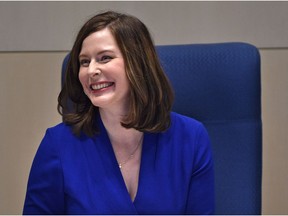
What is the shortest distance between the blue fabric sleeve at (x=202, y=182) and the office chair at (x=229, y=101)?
10 cm

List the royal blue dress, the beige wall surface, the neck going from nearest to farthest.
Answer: the royal blue dress, the neck, the beige wall surface

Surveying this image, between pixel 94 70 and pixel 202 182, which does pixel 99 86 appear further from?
Answer: pixel 202 182

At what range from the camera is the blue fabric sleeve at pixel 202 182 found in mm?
1184

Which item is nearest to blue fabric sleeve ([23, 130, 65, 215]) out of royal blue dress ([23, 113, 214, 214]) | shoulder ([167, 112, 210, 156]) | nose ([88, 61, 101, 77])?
royal blue dress ([23, 113, 214, 214])

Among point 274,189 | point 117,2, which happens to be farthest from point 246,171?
point 117,2

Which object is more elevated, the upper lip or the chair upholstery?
the upper lip

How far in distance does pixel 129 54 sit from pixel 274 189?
3.52 ft

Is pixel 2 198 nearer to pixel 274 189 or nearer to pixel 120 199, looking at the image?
pixel 120 199

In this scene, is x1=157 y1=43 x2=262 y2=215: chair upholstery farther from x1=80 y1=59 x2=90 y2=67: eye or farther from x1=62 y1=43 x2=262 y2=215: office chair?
x1=80 y1=59 x2=90 y2=67: eye

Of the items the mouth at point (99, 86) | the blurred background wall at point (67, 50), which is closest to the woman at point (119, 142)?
the mouth at point (99, 86)

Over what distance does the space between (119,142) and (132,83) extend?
0.16 m

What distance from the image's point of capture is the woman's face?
3.66 feet

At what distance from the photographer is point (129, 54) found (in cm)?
114

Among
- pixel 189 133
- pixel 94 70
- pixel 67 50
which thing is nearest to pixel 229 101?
pixel 189 133
